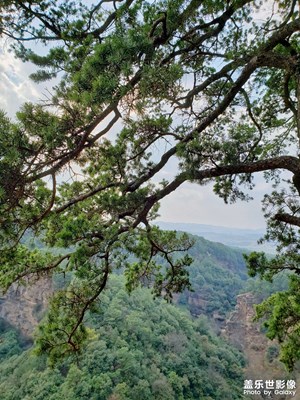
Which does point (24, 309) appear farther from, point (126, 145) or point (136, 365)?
point (126, 145)

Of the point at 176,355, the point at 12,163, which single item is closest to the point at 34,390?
the point at 176,355

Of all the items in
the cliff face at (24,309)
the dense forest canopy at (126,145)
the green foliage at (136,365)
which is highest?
the dense forest canopy at (126,145)

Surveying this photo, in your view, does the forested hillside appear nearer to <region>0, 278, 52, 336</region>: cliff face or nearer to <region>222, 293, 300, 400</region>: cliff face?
<region>0, 278, 52, 336</region>: cliff face

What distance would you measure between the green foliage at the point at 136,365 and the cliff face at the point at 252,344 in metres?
2.17

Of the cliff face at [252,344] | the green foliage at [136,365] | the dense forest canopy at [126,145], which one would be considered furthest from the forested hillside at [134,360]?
the dense forest canopy at [126,145]

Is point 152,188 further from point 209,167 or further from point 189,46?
point 189,46

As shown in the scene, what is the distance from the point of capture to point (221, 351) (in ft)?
120

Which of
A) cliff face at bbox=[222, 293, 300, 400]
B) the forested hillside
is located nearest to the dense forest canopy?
the forested hillside

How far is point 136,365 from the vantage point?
89.1ft

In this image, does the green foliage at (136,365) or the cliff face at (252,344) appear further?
the cliff face at (252,344)

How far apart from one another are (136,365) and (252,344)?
15258 mm

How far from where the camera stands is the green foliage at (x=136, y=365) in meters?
24.5

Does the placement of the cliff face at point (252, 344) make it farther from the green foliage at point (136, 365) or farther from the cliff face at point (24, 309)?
the cliff face at point (24, 309)

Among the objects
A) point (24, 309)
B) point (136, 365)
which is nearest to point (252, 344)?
point (136, 365)
